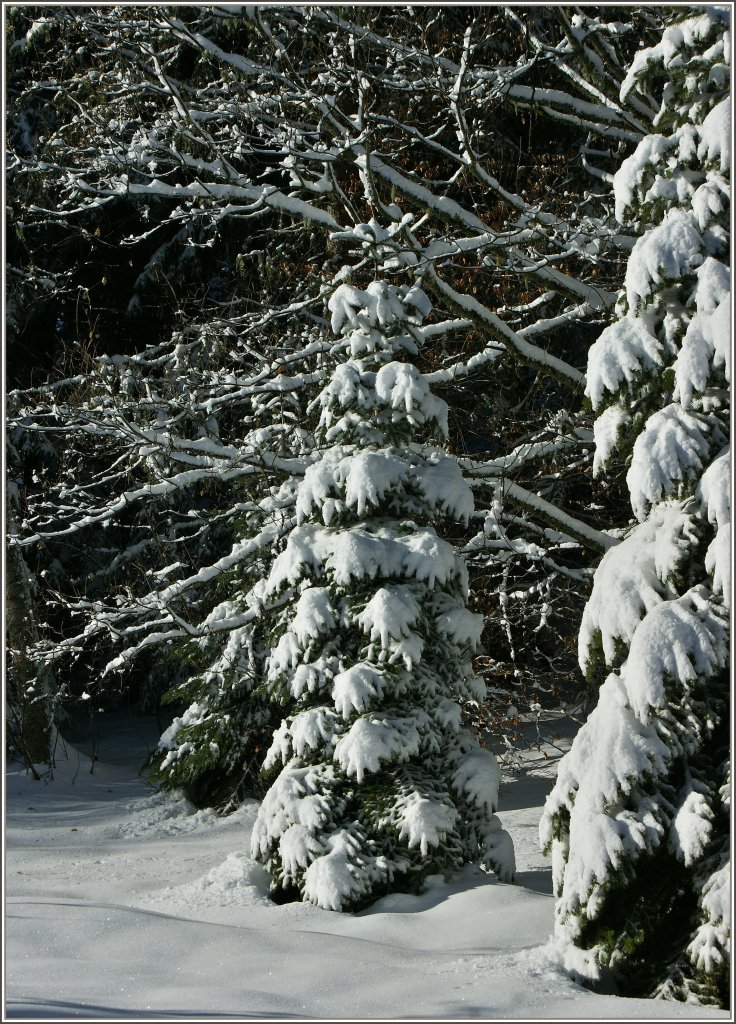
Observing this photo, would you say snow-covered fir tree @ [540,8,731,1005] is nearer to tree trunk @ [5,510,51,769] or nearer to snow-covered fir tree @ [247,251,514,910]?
snow-covered fir tree @ [247,251,514,910]

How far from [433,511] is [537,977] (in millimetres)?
3322

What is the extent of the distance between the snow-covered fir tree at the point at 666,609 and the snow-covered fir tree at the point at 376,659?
65.2 inches

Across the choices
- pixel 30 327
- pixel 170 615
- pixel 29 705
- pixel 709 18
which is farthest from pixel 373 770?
pixel 30 327

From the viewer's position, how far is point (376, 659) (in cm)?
670

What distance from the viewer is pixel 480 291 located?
38.1ft

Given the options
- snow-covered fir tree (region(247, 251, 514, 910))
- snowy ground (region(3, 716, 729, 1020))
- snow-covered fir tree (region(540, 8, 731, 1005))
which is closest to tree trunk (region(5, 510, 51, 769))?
snowy ground (region(3, 716, 729, 1020))

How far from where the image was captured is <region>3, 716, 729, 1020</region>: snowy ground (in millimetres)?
4227

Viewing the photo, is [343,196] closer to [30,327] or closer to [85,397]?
[85,397]

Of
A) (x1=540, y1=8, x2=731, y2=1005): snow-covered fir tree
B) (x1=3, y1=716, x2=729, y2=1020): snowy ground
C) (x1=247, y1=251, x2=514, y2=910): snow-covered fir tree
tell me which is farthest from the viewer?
(x1=247, y1=251, x2=514, y2=910): snow-covered fir tree

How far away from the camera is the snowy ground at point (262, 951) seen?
4227mm

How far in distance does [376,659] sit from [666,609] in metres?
2.56

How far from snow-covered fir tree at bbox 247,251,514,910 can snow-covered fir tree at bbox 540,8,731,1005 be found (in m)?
1.66

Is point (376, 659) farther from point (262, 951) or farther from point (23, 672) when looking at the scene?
point (23, 672)

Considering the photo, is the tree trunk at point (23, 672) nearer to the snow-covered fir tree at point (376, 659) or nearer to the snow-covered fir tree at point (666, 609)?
the snow-covered fir tree at point (376, 659)
